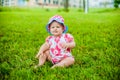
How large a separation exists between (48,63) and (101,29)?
0.70 metres

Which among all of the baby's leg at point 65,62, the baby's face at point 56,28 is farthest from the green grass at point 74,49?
the baby's face at point 56,28

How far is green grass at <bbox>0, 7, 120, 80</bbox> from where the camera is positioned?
130 cm

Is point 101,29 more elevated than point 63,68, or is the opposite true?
point 101,29

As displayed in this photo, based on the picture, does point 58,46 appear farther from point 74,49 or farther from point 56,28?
point 74,49

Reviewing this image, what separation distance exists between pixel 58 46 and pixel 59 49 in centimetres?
1

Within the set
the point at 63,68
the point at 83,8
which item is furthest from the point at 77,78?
the point at 83,8

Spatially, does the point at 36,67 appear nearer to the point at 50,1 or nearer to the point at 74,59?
the point at 74,59

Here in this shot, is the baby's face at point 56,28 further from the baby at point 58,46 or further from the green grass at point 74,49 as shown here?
the green grass at point 74,49

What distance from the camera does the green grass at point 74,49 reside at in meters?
1.30

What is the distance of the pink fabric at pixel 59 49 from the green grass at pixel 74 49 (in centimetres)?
5

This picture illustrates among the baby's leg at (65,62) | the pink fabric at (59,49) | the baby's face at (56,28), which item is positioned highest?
the baby's face at (56,28)

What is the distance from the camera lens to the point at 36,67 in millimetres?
1383

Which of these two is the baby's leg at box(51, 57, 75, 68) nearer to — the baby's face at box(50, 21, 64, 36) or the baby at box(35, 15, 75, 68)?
the baby at box(35, 15, 75, 68)

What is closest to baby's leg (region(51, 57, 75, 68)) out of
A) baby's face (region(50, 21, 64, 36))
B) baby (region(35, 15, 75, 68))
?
baby (region(35, 15, 75, 68))
